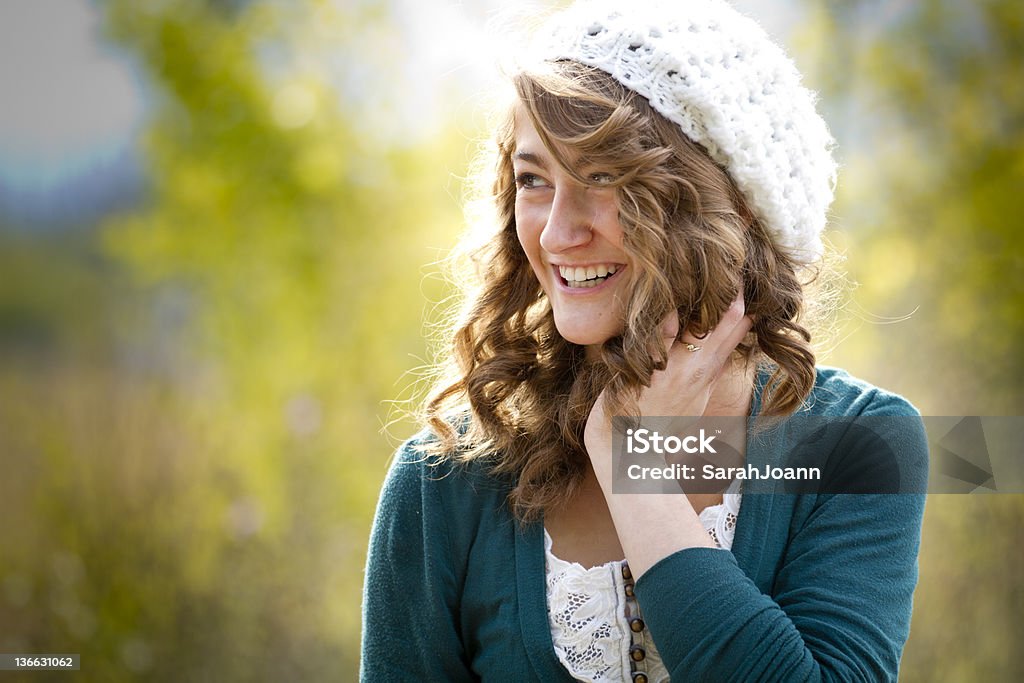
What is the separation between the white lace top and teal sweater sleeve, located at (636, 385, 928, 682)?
0.12 metres

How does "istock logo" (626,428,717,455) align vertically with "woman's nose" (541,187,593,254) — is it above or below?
below

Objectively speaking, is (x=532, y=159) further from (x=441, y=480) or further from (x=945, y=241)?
(x=945, y=241)

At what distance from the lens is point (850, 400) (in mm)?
2055

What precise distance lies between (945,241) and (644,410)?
9.27 ft

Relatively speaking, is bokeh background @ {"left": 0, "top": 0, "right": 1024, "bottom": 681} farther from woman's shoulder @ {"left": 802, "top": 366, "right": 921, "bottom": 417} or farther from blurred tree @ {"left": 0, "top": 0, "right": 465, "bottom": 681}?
woman's shoulder @ {"left": 802, "top": 366, "right": 921, "bottom": 417}

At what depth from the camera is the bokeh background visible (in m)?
4.12

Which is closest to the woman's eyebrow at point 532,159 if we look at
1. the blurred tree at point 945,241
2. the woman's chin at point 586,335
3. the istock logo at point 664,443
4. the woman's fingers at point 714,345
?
the woman's chin at point 586,335

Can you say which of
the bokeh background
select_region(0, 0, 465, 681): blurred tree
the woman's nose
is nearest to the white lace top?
the woman's nose

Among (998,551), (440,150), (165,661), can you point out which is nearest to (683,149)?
(440,150)

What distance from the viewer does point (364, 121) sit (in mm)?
4336

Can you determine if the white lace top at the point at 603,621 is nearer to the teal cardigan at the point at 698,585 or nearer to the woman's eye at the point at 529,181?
the teal cardigan at the point at 698,585

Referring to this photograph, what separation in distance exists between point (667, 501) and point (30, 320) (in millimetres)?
3463

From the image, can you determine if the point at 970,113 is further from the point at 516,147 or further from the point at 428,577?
the point at 428,577
